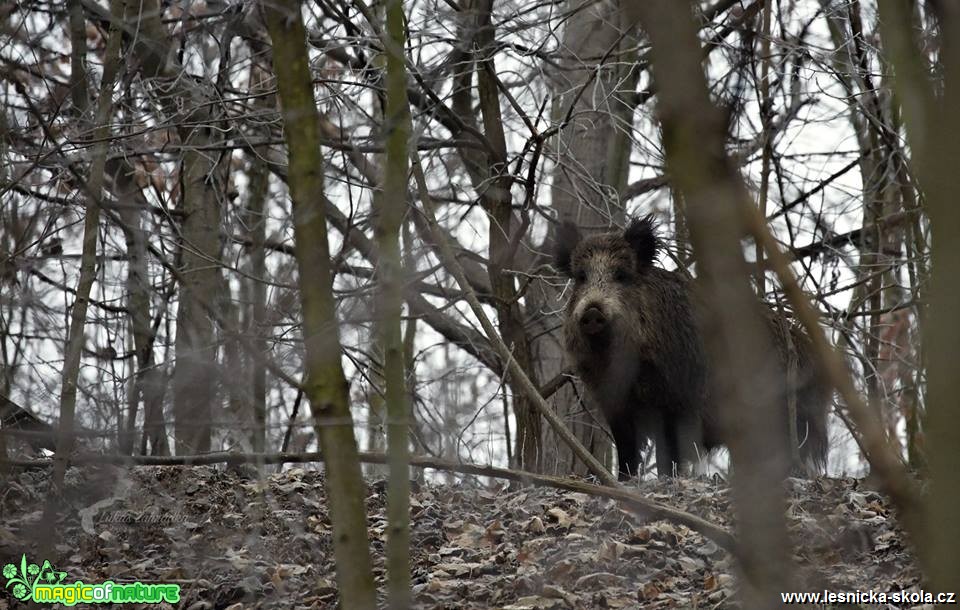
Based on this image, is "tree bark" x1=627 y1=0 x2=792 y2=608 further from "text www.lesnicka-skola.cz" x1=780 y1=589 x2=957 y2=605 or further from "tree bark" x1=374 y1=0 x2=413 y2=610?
"text www.lesnicka-skola.cz" x1=780 y1=589 x2=957 y2=605

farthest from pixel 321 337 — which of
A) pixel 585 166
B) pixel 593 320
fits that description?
pixel 585 166

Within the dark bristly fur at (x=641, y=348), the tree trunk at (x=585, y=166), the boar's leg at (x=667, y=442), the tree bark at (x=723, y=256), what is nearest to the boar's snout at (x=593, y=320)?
the dark bristly fur at (x=641, y=348)

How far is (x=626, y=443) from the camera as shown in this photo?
8.04 meters

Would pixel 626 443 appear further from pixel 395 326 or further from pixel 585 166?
pixel 395 326

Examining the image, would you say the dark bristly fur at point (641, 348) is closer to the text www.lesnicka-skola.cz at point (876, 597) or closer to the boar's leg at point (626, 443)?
the boar's leg at point (626, 443)

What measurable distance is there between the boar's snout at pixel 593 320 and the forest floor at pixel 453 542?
65.5 inches

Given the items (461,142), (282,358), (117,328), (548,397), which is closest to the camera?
(282,358)

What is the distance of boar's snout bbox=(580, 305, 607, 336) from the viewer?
308 inches

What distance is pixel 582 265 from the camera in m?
8.39

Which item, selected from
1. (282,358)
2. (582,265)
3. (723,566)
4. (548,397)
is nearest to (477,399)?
(548,397)

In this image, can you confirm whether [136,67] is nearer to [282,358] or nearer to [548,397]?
[282,358]

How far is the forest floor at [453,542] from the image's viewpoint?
450cm

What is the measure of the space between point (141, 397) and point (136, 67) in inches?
97.1

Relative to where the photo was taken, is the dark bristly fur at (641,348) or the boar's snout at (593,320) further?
the dark bristly fur at (641,348)
